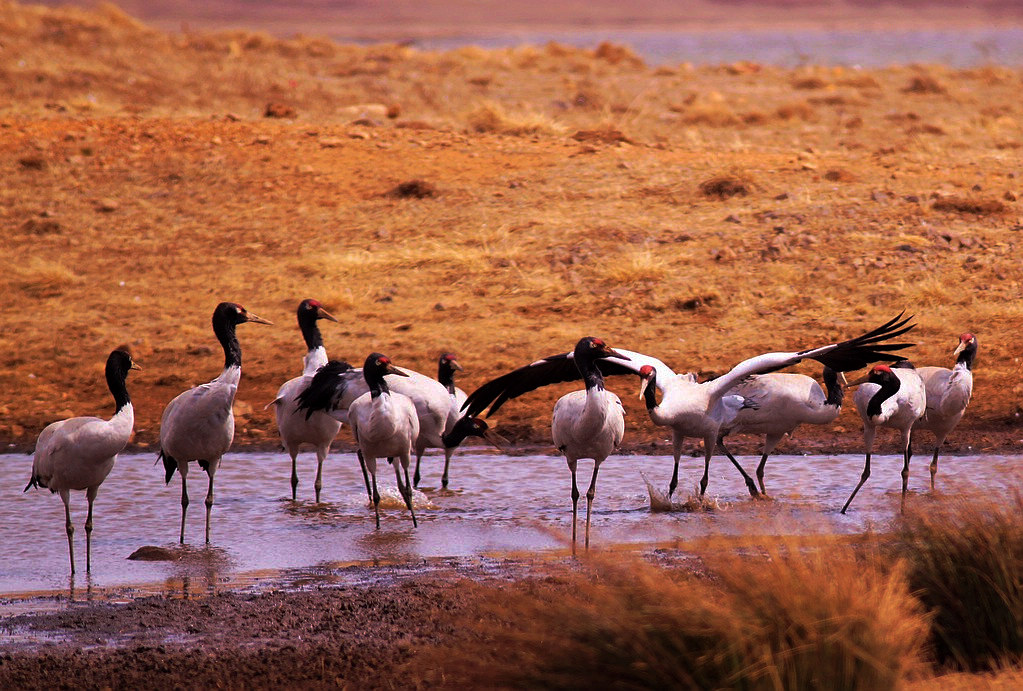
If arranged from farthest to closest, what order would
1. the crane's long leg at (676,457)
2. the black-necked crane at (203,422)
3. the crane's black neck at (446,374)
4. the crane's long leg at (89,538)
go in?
the crane's black neck at (446,374) < the crane's long leg at (676,457) < the black-necked crane at (203,422) < the crane's long leg at (89,538)

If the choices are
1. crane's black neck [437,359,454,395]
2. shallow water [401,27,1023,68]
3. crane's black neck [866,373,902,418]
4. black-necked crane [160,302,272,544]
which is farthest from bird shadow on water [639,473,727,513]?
shallow water [401,27,1023,68]

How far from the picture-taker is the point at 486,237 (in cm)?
1808

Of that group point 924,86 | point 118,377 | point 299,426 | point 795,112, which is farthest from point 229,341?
point 924,86

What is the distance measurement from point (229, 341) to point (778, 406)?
171 inches

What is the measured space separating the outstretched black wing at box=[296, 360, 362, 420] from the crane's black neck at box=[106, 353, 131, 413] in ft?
6.12

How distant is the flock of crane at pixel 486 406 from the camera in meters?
9.19

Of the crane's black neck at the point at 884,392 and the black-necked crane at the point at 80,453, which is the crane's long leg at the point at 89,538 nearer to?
Answer: the black-necked crane at the point at 80,453

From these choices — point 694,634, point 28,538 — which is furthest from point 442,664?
point 28,538

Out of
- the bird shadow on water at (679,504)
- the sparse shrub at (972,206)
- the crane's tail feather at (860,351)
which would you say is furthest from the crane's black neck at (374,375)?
the sparse shrub at (972,206)

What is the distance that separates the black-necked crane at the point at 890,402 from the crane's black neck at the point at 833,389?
0.37 m

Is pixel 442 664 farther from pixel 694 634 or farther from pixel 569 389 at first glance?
pixel 569 389

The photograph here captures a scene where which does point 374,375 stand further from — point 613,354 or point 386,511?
point 613,354

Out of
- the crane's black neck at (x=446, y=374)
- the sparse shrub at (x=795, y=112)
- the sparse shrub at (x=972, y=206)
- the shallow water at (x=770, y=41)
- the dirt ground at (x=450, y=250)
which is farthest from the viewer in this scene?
the shallow water at (x=770, y=41)

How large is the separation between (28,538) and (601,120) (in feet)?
56.6
